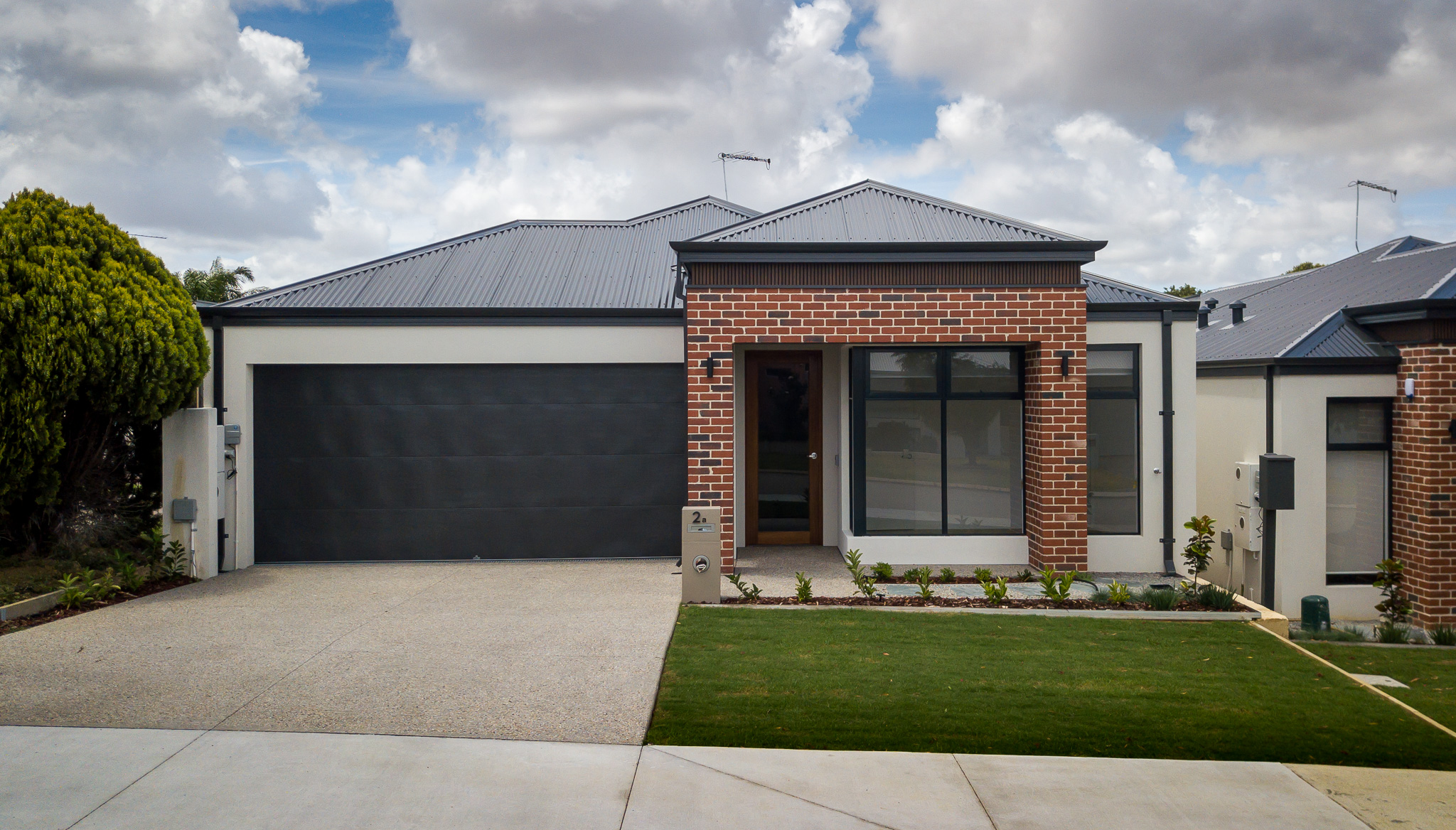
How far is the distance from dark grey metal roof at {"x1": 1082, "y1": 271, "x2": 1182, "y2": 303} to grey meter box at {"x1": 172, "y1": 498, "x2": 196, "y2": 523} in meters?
10.6

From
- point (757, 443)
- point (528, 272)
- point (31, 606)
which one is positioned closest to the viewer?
point (31, 606)

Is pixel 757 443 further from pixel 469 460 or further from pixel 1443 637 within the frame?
pixel 1443 637

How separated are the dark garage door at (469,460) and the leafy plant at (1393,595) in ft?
27.8

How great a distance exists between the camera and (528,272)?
12.8 m

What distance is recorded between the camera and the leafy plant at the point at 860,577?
28.7 feet

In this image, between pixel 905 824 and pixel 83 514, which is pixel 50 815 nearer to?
pixel 905 824

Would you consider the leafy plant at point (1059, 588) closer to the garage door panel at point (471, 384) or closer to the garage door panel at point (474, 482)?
the garage door panel at point (474, 482)

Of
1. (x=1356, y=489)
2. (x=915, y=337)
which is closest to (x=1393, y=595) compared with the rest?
(x=1356, y=489)

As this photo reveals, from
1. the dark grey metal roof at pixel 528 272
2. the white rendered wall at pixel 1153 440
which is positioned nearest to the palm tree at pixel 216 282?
the dark grey metal roof at pixel 528 272

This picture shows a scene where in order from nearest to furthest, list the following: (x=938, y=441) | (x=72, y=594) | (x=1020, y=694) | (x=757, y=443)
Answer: (x=1020, y=694) < (x=72, y=594) < (x=938, y=441) < (x=757, y=443)

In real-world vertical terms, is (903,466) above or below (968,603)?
above

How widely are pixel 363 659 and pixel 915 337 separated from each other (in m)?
6.48

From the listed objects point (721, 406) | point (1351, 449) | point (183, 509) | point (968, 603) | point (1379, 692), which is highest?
point (721, 406)

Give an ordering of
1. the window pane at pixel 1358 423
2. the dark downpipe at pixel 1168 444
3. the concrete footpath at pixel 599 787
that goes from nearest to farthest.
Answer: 1. the concrete footpath at pixel 599 787
2. the dark downpipe at pixel 1168 444
3. the window pane at pixel 1358 423
